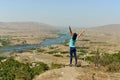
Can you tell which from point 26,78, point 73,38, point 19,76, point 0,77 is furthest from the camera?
point 0,77

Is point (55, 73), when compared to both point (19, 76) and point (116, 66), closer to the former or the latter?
point (116, 66)

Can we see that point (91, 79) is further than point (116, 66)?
No

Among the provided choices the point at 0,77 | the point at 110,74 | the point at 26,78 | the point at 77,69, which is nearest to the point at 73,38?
the point at 77,69

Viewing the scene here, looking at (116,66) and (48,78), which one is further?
(116,66)

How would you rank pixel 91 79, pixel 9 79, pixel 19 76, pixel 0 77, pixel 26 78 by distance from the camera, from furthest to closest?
pixel 0 77, pixel 9 79, pixel 19 76, pixel 26 78, pixel 91 79

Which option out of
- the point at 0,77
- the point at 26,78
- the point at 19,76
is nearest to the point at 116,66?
the point at 26,78

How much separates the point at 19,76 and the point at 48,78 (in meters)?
12.0

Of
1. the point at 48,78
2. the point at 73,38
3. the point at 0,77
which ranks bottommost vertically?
the point at 0,77

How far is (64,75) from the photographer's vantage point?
43.8 feet

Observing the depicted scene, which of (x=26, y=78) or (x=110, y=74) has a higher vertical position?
(x=110, y=74)

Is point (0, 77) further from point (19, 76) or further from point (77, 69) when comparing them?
point (77, 69)

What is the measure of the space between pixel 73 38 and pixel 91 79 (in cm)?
280

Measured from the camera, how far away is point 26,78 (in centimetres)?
2267

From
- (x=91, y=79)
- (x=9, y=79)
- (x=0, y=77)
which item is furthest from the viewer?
(x=0, y=77)
